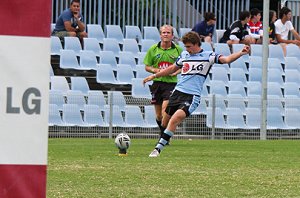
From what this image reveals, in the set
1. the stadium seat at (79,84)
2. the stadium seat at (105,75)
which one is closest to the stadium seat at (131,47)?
the stadium seat at (105,75)

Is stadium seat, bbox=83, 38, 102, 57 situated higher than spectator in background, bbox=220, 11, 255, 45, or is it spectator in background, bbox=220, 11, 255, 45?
spectator in background, bbox=220, 11, 255, 45

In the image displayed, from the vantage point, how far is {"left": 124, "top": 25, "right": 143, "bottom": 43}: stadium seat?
28.4m

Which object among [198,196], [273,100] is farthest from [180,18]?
[198,196]

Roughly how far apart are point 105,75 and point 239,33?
188 inches

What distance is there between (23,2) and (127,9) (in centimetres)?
2587

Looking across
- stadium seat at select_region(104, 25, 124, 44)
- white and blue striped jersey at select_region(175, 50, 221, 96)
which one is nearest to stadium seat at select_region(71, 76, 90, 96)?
stadium seat at select_region(104, 25, 124, 44)

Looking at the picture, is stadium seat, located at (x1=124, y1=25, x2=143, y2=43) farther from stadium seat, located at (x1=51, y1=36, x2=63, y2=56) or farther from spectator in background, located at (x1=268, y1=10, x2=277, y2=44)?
spectator in background, located at (x1=268, y1=10, x2=277, y2=44)

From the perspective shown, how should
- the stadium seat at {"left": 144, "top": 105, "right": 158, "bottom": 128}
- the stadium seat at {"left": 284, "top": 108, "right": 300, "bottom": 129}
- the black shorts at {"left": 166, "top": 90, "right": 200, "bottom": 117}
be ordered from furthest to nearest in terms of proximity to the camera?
the stadium seat at {"left": 284, "top": 108, "right": 300, "bottom": 129} < the stadium seat at {"left": 144, "top": 105, "right": 158, "bottom": 128} < the black shorts at {"left": 166, "top": 90, "right": 200, "bottom": 117}

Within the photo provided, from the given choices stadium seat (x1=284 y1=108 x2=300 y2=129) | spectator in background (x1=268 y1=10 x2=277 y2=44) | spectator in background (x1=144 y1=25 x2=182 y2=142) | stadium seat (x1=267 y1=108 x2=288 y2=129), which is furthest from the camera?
spectator in background (x1=268 y1=10 x2=277 y2=44)

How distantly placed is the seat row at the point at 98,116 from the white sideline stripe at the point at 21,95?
1857cm

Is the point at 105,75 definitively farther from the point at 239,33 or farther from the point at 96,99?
the point at 239,33

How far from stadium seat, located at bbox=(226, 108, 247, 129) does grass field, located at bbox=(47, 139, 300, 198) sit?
14.3 ft

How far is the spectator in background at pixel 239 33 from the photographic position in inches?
1115

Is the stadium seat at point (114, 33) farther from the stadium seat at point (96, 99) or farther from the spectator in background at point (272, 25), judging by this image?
the spectator in background at point (272, 25)
